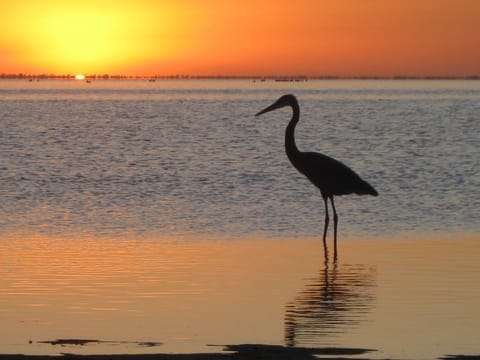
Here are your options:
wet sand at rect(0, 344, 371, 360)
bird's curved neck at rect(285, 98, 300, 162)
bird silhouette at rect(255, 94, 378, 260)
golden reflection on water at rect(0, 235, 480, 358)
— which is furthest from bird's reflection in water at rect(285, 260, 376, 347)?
bird's curved neck at rect(285, 98, 300, 162)

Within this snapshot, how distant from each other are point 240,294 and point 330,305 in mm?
1020

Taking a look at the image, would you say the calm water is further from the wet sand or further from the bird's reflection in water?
the wet sand

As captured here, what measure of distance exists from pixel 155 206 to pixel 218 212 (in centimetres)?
184

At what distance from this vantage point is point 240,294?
12617 mm

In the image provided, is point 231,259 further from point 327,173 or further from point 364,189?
point 364,189

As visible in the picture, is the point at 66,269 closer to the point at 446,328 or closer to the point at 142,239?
the point at 142,239

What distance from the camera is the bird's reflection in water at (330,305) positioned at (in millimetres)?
10656

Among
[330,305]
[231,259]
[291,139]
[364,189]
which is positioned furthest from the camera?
[291,139]

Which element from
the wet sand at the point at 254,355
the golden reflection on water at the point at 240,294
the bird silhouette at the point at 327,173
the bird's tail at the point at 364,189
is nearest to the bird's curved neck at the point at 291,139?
the bird silhouette at the point at 327,173

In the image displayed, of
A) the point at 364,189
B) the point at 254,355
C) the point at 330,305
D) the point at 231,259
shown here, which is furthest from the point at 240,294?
the point at 364,189

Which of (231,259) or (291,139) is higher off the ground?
(291,139)

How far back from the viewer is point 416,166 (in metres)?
33.0

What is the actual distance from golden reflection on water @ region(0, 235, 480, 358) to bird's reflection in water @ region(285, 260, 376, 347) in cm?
1

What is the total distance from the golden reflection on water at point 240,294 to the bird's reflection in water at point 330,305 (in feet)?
0.04
